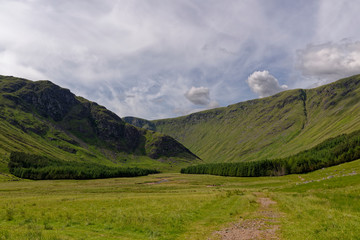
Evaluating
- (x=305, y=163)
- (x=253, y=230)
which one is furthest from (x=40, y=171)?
(x=305, y=163)

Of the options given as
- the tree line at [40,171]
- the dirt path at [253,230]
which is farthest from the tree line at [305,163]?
the dirt path at [253,230]

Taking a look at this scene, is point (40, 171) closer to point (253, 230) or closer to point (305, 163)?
point (253, 230)

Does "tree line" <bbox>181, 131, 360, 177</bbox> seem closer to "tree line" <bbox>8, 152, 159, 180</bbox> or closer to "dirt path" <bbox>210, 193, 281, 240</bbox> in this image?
"tree line" <bbox>8, 152, 159, 180</bbox>

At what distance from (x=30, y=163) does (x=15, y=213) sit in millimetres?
193138

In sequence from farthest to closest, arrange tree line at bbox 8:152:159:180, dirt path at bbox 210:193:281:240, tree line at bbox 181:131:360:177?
tree line at bbox 8:152:159:180, tree line at bbox 181:131:360:177, dirt path at bbox 210:193:281:240

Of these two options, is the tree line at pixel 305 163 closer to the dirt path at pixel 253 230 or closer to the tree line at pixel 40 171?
the tree line at pixel 40 171

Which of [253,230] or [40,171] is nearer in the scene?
[253,230]

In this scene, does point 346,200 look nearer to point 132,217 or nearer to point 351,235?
point 351,235

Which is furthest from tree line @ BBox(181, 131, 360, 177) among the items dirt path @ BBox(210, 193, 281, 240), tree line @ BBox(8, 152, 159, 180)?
dirt path @ BBox(210, 193, 281, 240)

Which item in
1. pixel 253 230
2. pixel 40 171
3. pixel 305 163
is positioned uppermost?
pixel 305 163

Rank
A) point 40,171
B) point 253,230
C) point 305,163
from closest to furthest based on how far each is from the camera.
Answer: point 253,230 → point 305,163 → point 40,171

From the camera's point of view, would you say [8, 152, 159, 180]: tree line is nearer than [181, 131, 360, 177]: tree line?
No

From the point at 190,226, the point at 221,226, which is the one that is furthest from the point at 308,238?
the point at 190,226

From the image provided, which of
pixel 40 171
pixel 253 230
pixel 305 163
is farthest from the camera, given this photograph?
pixel 40 171
